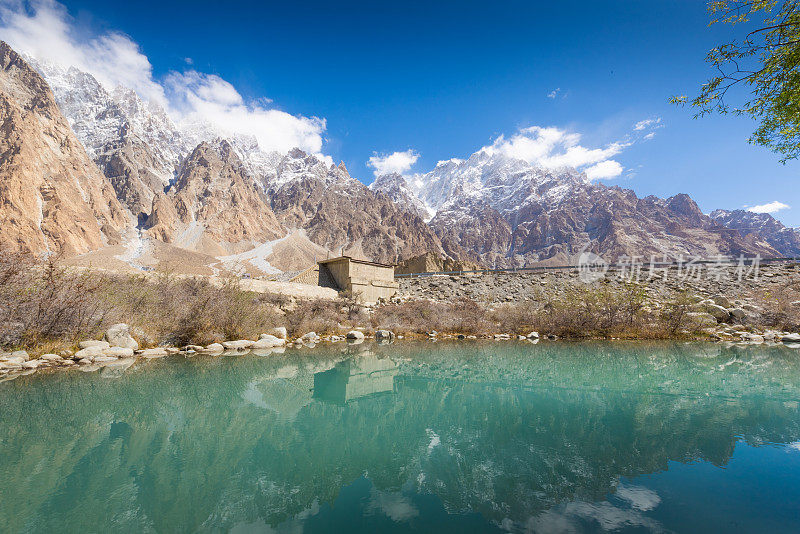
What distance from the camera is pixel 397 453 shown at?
144 inches

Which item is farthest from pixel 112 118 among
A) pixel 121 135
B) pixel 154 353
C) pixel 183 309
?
pixel 154 353

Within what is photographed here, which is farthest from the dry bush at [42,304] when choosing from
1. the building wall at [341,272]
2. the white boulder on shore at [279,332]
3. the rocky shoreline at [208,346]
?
the building wall at [341,272]

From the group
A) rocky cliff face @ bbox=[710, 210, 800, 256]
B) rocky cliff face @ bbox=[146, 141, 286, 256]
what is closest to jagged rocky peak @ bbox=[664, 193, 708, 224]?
rocky cliff face @ bbox=[710, 210, 800, 256]

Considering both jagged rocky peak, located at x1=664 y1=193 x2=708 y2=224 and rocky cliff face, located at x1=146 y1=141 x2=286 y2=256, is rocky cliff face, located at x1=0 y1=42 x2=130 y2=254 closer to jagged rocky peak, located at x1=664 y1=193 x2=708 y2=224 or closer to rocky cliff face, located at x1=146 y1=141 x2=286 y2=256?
rocky cliff face, located at x1=146 y1=141 x2=286 y2=256

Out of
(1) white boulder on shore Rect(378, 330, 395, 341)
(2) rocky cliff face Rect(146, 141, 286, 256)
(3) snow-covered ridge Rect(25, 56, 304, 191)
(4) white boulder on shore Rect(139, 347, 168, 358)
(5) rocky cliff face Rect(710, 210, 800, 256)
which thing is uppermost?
(3) snow-covered ridge Rect(25, 56, 304, 191)

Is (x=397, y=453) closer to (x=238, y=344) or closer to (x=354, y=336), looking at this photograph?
(x=238, y=344)

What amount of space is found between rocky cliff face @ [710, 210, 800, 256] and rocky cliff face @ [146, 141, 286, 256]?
20754 cm

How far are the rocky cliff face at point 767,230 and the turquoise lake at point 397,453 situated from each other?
20680 centimetres

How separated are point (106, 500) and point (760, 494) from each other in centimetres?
525

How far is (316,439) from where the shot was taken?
158 inches

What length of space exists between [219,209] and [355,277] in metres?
117

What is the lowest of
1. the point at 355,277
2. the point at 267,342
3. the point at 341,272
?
the point at 267,342

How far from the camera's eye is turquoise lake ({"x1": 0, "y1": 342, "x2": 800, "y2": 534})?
247 centimetres

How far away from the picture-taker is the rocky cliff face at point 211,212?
339ft
